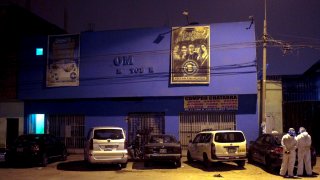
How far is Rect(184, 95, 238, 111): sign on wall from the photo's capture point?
22.6m

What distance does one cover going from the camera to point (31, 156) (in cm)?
1752

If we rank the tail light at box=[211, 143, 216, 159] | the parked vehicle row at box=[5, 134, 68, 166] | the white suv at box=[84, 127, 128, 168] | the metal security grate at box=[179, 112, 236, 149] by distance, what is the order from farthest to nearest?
the metal security grate at box=[179, 112, 236, 149] < the parked vehicle row at box=[5, 134, 68, 166] < the white suv at box=[84, 127, 128, 168] < the tail light at box=[211, 143, 216, 159]

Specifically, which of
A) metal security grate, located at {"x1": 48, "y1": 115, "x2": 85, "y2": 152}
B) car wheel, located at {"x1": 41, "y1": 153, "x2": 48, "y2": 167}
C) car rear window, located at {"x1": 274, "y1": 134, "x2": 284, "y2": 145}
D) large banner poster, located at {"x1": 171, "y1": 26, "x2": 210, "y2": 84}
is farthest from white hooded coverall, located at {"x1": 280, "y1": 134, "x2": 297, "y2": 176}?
metal security grate, located at {"x1": 48, "y1": 115, "x2": 85, "y2": 152}

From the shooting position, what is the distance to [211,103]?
22.8m

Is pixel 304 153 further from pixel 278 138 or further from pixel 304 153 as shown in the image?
pixel 278 138

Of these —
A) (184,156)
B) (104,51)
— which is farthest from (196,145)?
(104,51)

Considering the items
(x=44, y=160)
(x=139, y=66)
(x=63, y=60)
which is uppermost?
(x=63, y=60)

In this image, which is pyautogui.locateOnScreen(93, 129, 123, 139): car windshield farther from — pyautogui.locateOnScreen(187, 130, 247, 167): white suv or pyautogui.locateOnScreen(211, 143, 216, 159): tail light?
pyautogui.locateOnScreen(211, 143, 216, 159): tail light

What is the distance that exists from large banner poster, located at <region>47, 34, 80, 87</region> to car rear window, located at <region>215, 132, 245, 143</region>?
430 inches

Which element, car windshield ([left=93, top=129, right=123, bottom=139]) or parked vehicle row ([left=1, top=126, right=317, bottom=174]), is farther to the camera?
car windshield ([left=93, top=129, right=123, bottom=139])

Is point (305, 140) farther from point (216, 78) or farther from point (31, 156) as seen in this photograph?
point (31, 156)

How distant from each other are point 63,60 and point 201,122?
9.14 m

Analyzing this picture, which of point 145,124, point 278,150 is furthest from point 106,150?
point 145,124

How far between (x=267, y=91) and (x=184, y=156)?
608 centimetres
